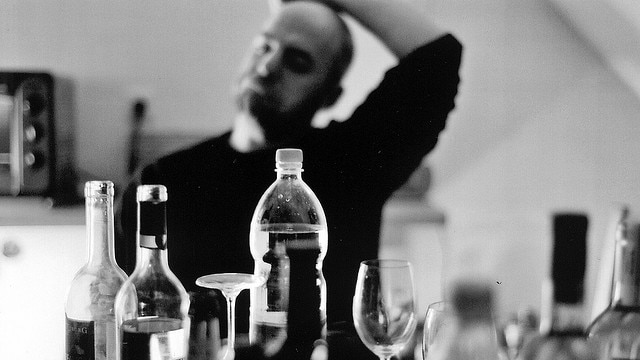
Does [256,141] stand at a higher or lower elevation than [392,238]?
higher

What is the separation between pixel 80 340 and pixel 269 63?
69cm

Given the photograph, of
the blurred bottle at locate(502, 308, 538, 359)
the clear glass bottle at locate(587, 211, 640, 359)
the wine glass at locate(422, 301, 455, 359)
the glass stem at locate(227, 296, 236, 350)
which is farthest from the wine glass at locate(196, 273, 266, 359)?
the clear glass bottle at locate(587, 211, 640, 359)

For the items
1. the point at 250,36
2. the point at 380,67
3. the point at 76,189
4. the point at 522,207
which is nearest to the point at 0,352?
the point at 76,189

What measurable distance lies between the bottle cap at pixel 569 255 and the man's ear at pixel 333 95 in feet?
2.45

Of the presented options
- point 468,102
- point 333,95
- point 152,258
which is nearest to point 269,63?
point 333,95

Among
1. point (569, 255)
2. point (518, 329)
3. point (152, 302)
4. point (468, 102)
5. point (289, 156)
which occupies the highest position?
point (468, 102)

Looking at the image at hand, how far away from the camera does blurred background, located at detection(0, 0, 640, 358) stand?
121 centimetres

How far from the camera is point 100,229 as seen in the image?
2.81 feet

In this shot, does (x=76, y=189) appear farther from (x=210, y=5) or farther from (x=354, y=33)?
(x=354, y=33)

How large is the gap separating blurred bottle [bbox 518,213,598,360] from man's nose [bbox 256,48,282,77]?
2.68ft

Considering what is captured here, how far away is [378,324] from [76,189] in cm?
78

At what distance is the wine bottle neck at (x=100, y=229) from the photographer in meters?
0.84

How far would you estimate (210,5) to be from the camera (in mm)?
1234

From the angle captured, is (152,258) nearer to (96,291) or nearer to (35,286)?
(96,291)
